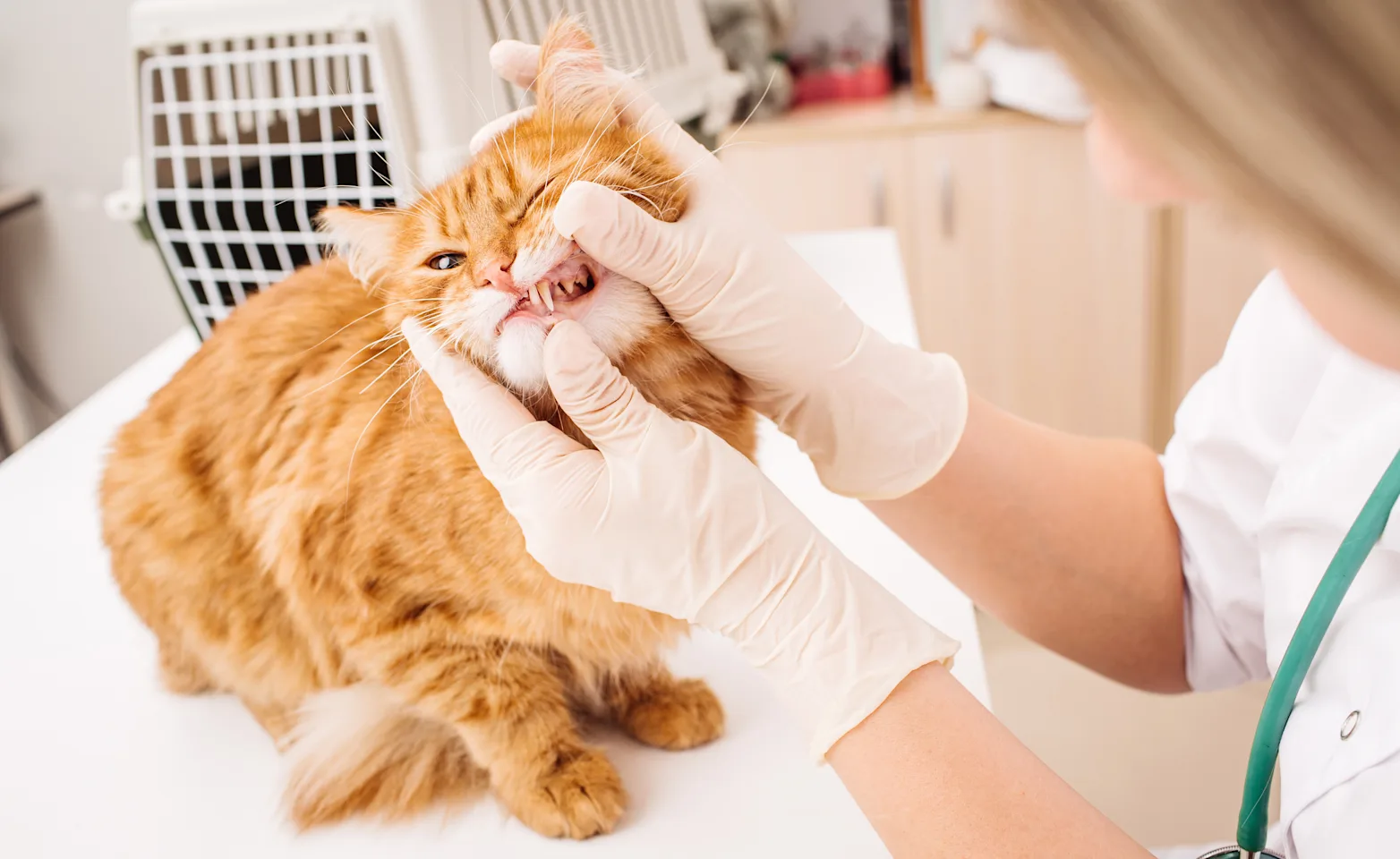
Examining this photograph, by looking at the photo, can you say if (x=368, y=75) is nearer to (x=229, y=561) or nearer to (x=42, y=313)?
(x=229, y=561)

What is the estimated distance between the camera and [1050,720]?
1.54 m

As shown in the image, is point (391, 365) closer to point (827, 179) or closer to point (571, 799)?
point (571, 799)

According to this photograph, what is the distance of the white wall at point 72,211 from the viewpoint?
2768 millimetres

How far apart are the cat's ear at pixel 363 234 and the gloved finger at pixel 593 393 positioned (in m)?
0.22

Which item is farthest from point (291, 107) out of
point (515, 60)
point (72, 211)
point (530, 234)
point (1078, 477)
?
point (72, 211)

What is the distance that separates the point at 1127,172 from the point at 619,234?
1.16ft

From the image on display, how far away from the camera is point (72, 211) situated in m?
2.94

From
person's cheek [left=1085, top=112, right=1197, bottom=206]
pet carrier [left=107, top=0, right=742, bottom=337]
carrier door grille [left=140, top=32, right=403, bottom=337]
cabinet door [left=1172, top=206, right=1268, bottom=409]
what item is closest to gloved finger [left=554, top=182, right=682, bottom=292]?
person's cheek [left=1085, top=112, right=1197, bottom=206]

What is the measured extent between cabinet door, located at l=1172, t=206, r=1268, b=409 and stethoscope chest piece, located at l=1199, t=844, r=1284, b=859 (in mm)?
2227

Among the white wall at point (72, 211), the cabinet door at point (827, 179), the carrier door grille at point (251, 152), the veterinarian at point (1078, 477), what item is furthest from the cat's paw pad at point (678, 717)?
the white wall at point (72, 211)

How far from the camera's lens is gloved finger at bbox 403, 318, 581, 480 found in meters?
0.83

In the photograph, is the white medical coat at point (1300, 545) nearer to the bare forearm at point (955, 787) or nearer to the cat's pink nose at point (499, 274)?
the bare forearm at point (955, 787)

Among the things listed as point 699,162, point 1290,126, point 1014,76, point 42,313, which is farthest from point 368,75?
point 42,313

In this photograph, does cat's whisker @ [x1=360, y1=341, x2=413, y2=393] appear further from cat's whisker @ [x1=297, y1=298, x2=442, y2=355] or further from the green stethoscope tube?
the green stethoscope tube
